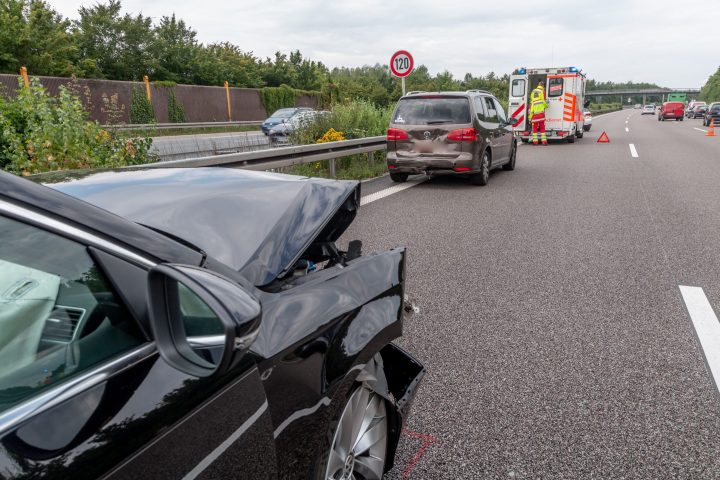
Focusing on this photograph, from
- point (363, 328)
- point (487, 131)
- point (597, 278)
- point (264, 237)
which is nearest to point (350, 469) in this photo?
point (363, 328)

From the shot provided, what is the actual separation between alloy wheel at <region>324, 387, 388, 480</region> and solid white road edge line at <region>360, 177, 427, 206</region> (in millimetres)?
7034


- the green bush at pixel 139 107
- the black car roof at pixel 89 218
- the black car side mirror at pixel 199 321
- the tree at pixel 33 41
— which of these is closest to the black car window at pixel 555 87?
the green bush at pixel 139 107

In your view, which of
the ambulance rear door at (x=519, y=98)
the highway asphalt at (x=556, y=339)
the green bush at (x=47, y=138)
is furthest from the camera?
the ambulance rear door at (x=519, y=98)

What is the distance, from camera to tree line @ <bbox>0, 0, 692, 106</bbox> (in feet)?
98.1

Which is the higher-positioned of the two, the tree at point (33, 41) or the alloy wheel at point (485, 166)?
the tree at point (33, 41)

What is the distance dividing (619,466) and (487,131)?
31.2ft

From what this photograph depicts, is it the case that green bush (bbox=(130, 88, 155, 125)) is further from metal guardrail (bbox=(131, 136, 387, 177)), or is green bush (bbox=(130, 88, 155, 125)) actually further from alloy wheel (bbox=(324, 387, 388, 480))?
alloy wheel (bbox=(324, 387, 388, 480))

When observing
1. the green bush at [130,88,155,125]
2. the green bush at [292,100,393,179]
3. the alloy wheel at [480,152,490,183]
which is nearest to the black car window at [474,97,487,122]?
the alloy wheel at [480,152,490,183]

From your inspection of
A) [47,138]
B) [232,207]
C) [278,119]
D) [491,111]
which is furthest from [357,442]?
[278,119]

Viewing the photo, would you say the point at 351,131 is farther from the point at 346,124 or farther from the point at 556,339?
the point at 556,339

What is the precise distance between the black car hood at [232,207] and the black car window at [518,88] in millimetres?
23134

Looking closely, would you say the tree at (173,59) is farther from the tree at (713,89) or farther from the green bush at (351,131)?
the tree at (713,89)

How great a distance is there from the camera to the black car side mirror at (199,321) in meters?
1.16

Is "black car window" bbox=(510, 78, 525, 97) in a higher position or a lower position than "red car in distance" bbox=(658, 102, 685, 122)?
higher
